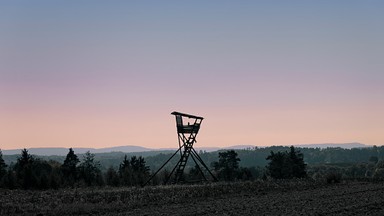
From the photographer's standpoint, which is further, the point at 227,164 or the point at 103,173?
the point at 227,164

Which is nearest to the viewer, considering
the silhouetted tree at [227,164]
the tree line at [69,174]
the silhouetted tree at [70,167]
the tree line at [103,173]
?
the tree line at [69,174]

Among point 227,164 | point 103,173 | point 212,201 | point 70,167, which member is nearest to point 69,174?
point 70,167

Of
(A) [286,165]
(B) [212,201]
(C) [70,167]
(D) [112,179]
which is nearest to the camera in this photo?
(B) [212,201]

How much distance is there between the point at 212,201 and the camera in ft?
84.0

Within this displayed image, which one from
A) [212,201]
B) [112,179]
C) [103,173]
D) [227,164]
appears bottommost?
[212,201]

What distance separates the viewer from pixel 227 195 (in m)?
28.3

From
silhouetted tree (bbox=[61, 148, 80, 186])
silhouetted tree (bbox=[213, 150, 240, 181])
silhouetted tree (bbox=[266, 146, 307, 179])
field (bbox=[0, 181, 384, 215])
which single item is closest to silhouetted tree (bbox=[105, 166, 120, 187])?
silhouetted tree (bbox=[61, 148, 80, 186])

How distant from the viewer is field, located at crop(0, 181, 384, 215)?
839 inches

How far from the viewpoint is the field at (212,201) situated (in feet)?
69.9

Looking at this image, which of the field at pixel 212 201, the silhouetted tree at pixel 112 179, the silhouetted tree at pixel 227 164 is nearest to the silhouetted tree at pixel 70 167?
the silhouetted tree at pixel 112 179

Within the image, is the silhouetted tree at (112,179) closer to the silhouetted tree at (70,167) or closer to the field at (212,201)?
the silhouetted tree at (70,167)

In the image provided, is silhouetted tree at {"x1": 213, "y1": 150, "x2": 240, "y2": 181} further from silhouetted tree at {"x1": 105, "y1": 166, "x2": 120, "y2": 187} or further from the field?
the field

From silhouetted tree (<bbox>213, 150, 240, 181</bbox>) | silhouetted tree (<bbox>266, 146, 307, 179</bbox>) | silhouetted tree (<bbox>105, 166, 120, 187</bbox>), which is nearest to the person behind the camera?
silhouetted tree (<bbox>105, 166, 120, 187</bbox>)

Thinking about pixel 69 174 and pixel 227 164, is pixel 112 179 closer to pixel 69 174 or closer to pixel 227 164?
pixel 69 174
